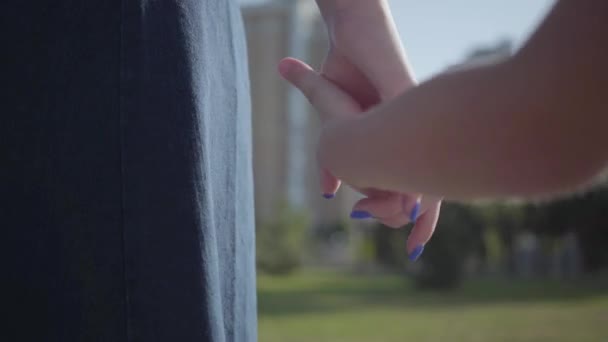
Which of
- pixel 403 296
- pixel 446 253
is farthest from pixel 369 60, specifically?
pixel 446 253

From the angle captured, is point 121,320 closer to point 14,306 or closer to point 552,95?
point 14,306

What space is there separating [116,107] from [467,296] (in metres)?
10.6

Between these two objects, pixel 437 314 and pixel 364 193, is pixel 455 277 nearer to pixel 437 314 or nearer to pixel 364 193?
pixel 437 314

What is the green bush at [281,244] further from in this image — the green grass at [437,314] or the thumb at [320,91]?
the thumb at [320,91]

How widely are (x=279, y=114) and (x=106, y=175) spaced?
107 feet

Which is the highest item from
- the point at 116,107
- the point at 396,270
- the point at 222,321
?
the point at 116,107

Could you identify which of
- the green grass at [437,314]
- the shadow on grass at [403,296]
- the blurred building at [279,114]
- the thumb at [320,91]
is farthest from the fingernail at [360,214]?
the blurred building at [279,114]

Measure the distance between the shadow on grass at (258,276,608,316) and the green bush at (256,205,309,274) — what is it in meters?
3.60

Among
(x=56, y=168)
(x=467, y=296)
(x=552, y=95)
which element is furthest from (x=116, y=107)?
(x=467, y=296)

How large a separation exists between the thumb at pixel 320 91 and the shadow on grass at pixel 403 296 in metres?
7.52

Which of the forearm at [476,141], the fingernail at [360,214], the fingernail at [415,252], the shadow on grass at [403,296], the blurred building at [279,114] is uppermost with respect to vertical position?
the blurred building at [279,114]

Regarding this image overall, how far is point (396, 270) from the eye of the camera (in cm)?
1772

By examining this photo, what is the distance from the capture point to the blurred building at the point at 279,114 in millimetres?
33000

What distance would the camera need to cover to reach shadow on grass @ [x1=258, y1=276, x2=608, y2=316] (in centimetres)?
916
